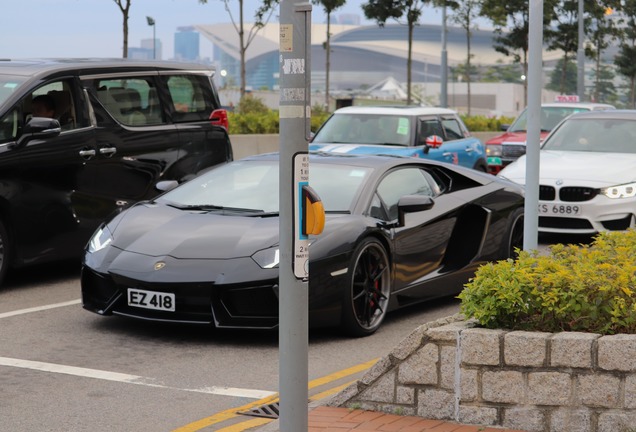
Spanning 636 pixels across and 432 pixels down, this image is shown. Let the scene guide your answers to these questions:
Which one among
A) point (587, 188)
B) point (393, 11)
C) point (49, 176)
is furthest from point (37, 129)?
point (393, 11)

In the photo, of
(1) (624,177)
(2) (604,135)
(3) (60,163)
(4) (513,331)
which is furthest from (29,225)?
(2) (604,135)

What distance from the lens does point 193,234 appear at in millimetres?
8453

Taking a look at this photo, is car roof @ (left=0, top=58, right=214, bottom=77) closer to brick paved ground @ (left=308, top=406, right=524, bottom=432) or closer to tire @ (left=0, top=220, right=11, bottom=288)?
tire @ (left=0, top=220, right=11, bottom=288)

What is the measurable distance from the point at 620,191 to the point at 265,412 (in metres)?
7.87

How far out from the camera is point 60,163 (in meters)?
10.7

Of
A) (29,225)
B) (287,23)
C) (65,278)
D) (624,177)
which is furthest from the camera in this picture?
(624,177)

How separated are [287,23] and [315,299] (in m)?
3.57

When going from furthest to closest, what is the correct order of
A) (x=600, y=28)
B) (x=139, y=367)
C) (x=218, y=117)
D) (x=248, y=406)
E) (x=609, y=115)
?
(x=600, y=28) → (x=609, y=115) → (x=218, y=117) → (x=139, y=367) → (x=248, y=406)

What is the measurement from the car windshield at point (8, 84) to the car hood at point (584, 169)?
19.3ft

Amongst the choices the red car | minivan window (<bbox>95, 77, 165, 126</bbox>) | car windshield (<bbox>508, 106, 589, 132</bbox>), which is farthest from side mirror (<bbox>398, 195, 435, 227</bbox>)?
car windshield (<bbox>508, 106, 589, 132</bbox>)

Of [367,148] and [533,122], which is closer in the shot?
[533,122]

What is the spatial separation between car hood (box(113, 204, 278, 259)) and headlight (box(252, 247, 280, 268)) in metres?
0.05

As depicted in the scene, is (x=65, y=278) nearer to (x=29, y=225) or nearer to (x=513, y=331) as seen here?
(x=29, y=225)

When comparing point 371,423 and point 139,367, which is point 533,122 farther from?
point 371,423
